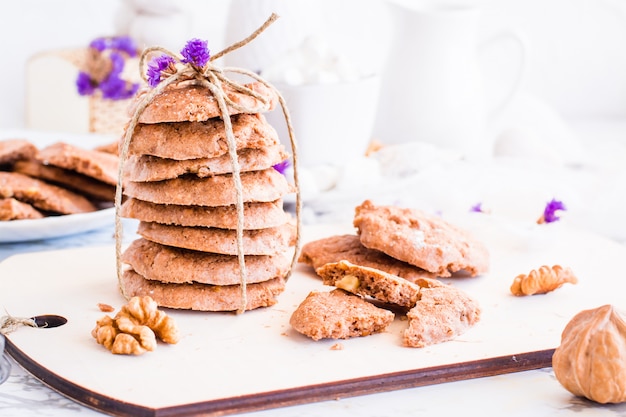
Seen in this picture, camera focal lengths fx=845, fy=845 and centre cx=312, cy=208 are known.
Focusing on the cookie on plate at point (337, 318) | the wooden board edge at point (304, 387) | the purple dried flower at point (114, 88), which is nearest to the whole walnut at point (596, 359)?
the wooden board edge at point (304, 387)

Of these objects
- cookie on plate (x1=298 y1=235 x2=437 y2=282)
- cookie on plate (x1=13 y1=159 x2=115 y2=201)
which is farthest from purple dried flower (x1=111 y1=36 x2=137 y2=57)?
cookie on plate (x1=298 y1=235 x2=437 y2=282)

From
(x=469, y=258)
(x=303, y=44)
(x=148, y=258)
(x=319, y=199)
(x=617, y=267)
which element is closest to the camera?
(x=148, y=258)

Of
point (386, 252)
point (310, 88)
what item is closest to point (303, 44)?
point (310, 88)

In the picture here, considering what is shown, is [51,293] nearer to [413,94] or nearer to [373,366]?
[373,366]

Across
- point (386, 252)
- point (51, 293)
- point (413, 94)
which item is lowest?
point (51, 293)

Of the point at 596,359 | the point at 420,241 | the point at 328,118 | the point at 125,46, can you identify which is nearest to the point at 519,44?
the point at 328,118

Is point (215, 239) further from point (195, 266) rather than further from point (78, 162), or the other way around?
point (78, 162)
